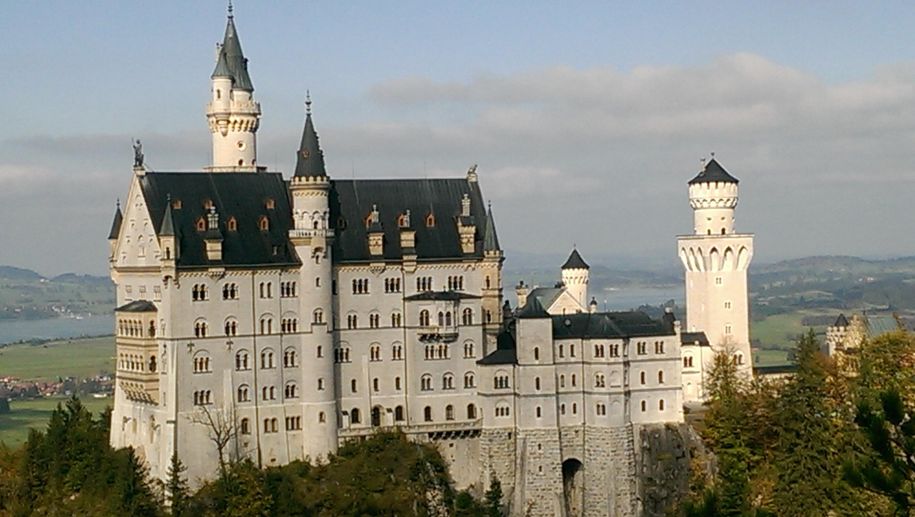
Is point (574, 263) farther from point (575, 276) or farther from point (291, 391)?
point (291, 391)

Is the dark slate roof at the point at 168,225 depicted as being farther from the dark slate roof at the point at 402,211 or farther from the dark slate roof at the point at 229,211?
the dark slate roof at the point at 402,211

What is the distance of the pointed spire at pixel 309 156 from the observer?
89.6m

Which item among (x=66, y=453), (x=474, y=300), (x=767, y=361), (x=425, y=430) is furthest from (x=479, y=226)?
(x=767, y=361)

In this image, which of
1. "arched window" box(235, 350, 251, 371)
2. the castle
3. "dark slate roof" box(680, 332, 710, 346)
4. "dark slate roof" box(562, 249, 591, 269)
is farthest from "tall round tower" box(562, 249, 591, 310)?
"arched window" box(235, 350, 251, 371)

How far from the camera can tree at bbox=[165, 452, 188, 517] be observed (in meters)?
81.5

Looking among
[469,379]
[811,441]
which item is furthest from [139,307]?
[811,441]

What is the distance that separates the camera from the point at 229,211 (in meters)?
88.8

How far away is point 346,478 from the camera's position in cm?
8606

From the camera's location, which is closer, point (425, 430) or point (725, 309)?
point (425, 430)

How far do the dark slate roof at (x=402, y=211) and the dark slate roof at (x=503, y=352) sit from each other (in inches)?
199

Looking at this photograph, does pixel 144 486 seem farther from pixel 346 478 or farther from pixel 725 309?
pixel 725 309

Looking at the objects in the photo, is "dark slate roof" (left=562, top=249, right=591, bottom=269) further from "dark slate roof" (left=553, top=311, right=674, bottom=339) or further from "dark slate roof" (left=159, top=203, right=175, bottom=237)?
"dark slate roof" (left=159, top=203, right=175, bottom=237)

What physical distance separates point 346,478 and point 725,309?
31.7 metres

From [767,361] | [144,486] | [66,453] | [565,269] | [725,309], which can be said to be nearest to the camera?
[144,486]
